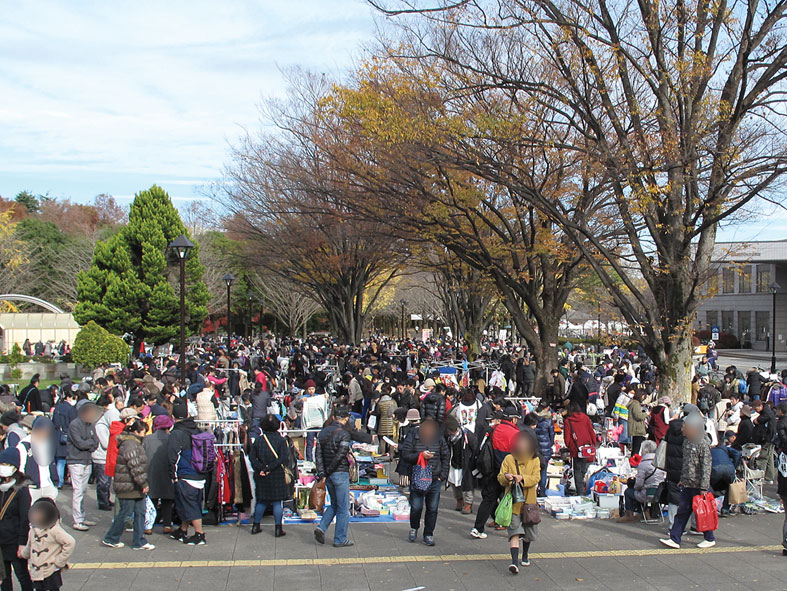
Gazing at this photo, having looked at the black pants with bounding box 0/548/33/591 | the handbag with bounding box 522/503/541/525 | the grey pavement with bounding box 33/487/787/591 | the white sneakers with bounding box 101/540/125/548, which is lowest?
the white sneakers with bounding box 101/540/125/548

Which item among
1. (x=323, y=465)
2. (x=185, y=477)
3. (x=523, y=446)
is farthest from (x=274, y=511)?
(x=523, y=446)

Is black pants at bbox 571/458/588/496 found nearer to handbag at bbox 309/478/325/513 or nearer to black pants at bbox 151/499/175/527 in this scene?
handbag at bbox 309/478/325/513

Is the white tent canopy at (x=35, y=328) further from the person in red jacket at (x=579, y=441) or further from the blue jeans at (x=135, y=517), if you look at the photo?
the person in red jacket at (x=579, y=441)

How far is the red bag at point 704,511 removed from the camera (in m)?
8.27

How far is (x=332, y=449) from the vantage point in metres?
8.40

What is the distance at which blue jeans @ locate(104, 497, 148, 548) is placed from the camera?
8.30 meters

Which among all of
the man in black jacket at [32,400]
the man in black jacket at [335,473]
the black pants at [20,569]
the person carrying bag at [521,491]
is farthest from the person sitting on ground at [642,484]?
the man in black jacket at [32,400]

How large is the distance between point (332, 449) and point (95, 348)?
24592 mm

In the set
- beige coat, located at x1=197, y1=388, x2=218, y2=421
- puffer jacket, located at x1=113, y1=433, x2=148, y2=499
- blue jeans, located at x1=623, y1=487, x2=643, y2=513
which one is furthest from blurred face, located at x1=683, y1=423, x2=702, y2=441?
beige coat, located at x1=197, y1=388, x2=218, y2=421

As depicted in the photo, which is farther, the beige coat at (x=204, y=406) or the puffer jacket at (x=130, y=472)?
the beige coat at (x=204, y=406)

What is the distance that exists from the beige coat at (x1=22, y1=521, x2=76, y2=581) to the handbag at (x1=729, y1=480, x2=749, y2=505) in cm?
798

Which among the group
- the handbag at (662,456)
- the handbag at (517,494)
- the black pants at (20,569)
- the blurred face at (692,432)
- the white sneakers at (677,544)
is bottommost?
the white sneakers at (677,544)

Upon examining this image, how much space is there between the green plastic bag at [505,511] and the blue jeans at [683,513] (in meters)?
2.18

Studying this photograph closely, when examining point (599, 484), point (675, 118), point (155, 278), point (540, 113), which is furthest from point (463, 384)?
point (155, 278)
